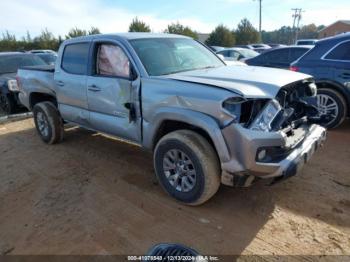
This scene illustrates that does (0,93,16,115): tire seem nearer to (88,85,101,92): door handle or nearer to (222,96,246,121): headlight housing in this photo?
(88,85,101,92): door handle

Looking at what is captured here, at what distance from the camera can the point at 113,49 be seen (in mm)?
4309

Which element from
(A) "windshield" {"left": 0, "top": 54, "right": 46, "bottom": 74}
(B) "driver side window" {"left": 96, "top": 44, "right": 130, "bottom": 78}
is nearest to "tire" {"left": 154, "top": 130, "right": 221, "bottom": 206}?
(B) "driver side window" {"left": 96, "top": 44, "right": 130, "bottom": 78}

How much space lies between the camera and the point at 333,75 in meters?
5.81

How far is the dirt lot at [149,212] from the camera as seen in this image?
304 cm

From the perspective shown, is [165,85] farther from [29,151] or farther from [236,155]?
[29,151]

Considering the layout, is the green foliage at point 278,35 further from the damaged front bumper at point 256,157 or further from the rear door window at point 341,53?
the damaged front bumper at point 256,157

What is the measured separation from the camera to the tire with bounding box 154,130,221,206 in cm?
327

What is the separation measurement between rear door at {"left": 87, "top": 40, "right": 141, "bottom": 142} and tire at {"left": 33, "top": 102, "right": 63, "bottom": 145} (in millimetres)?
1340

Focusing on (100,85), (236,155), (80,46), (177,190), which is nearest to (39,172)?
(100,85)

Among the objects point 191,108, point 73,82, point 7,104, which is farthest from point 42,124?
point 191,108

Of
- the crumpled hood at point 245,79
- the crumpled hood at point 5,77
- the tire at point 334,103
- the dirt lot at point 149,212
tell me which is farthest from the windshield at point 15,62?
the tire at point 334,103

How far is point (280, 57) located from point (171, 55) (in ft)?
18.6

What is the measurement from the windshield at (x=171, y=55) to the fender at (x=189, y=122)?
1.89 ft

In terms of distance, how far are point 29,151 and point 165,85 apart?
345 cm
